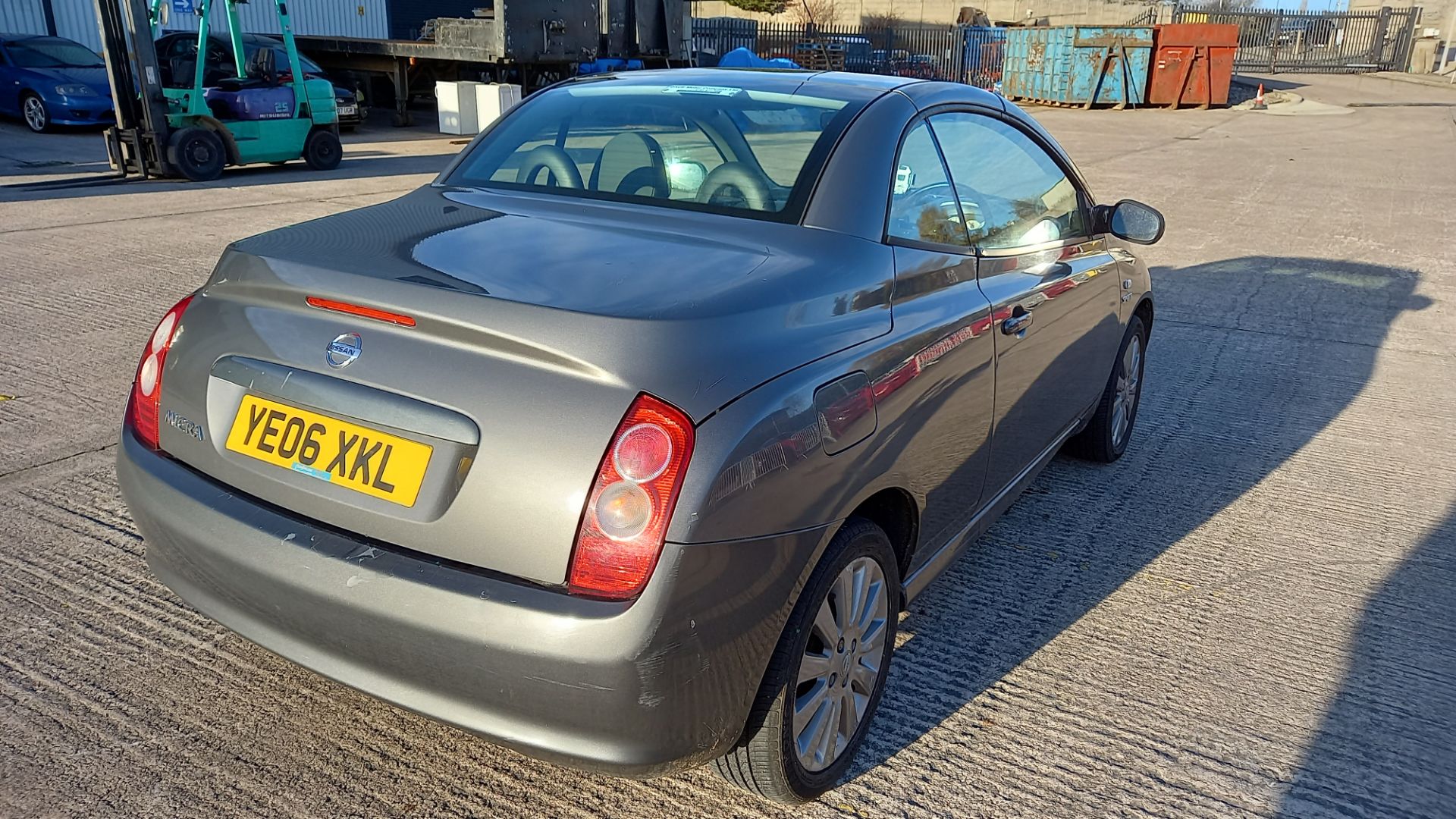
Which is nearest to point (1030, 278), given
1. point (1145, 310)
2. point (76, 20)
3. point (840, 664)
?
point (840, 664)

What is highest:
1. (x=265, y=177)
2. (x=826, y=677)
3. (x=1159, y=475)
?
(x=826, y=677)

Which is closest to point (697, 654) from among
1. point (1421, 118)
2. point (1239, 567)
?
point (1239, 567)

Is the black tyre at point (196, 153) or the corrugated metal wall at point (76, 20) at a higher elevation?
the corrugated metal wall at point (76, 20)

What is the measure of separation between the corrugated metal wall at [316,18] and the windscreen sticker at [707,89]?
21.5m

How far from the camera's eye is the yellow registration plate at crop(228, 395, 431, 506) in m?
2.06

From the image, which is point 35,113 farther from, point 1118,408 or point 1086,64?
point 1086,64

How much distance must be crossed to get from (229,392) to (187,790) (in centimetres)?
90

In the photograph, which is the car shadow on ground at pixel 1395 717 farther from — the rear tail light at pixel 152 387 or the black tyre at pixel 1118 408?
the rear tail light at pixel 152 387

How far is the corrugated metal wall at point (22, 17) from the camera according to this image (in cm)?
2003

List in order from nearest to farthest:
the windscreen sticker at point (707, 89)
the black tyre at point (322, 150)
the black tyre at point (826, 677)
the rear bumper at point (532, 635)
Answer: the rear bumper at point (532, 635)
the black tyre at point (826, 677)
the windscreen sticker at point (707, 89)
the black tyre at point (322, 150)

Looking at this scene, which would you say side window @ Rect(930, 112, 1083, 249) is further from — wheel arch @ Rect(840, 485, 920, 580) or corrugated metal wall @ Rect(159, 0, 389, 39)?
corrugated metal wall @ Rect(159, 0, 389, 39)

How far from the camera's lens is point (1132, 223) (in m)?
4.04

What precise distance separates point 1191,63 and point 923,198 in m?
27.9

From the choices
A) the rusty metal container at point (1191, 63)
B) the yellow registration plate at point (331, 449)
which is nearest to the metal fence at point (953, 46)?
the rusty metal container at point (1191, 63)
